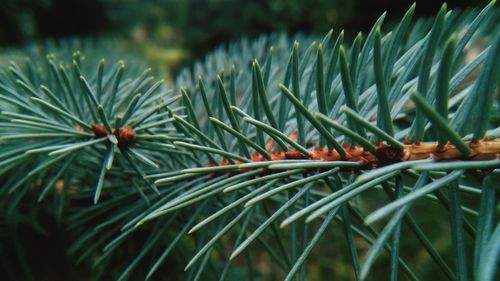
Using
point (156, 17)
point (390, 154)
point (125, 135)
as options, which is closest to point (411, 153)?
point (390, 154)

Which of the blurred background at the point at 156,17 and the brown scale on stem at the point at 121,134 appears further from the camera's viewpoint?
the blurred background at the point at 156,17

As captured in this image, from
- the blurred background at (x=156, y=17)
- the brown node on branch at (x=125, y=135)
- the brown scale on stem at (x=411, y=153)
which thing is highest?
the blurred background at (x=156, y=17)

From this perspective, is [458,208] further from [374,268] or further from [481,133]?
[374,268]

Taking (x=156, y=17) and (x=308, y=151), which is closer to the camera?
(x=308, y=151)

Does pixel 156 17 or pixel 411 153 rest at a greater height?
pixel 156 17

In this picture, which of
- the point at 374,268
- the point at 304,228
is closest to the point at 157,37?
the point at 374,268

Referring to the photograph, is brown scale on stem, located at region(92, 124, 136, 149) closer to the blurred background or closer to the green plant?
the green plant

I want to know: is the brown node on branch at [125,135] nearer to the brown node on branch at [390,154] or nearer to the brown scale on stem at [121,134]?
the brown scale on stem at [121,134]

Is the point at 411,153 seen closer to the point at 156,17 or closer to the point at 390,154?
the point at 390,154

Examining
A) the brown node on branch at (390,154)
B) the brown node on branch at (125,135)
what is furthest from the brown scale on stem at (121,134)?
the brown node on branch at (390,154)

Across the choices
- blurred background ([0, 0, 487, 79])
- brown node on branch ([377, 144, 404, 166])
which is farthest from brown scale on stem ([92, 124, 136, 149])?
blurred background ([0, 0, 487, 79])
